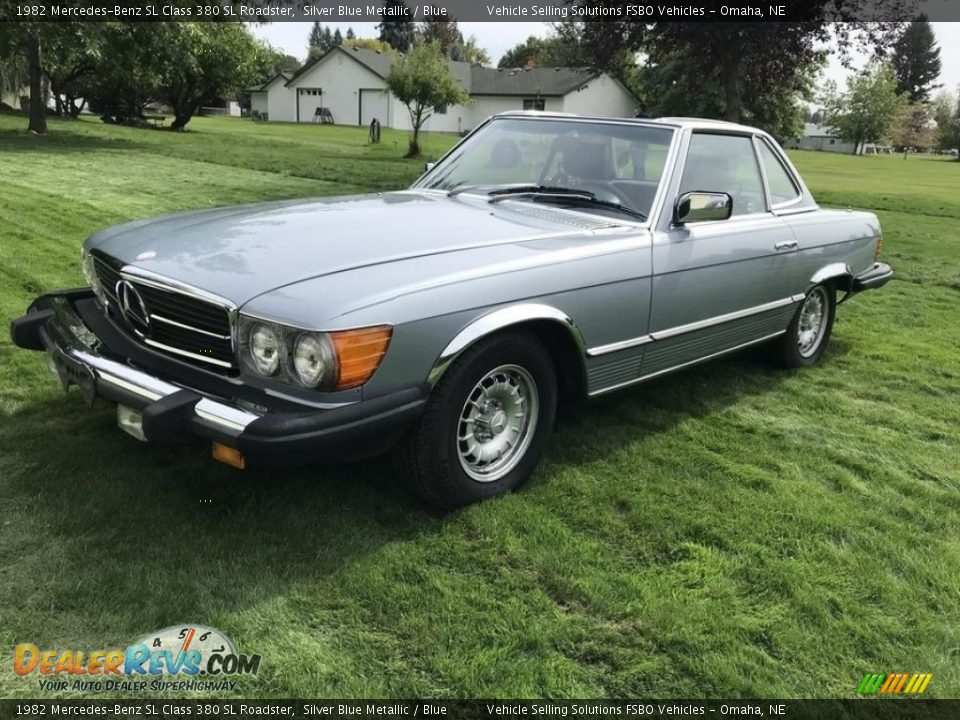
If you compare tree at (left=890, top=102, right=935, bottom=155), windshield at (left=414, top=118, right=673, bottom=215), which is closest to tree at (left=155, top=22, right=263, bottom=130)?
windshield at (left=414, top=118, right=673, bottom=215)

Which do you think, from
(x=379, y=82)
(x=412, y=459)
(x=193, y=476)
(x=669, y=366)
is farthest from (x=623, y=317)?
(x=379, y=82)

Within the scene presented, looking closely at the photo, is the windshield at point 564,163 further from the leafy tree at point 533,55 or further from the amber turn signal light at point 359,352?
the leafy tree at point 533,55

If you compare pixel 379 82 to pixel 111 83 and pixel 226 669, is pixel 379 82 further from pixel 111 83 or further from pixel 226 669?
pixel 226 669

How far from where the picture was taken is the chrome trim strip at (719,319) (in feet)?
12.8

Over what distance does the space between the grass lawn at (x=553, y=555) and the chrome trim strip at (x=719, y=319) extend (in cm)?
57

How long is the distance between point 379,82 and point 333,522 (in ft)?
193

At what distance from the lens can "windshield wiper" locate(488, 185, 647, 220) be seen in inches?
156

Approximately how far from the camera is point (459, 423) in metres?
3.08

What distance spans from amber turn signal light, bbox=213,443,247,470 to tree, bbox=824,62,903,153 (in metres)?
75.2

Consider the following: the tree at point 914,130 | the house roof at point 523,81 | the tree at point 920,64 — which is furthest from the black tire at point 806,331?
the tree at point 920,64

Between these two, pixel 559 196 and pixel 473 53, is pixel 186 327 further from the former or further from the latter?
pixel 473 53

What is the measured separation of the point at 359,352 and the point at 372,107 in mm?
58403

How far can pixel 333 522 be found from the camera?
3.13 meters

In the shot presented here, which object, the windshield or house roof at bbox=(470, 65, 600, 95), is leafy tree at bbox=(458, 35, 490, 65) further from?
the windshield
